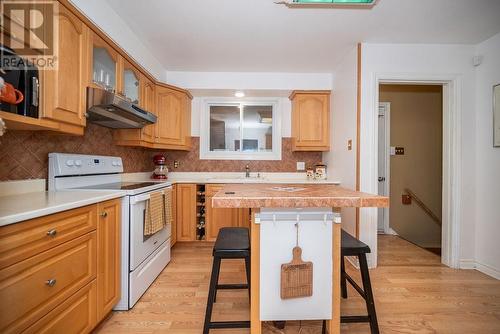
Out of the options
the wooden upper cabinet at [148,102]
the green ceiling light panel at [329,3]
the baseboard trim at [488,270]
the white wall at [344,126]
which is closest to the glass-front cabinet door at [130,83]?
the wooden upper cabinet at [148,102]

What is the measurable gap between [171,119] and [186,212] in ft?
4.27

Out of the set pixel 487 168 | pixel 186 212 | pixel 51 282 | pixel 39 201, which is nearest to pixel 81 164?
pixel 39 201

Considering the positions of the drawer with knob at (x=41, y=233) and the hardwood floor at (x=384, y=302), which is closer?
the drawer with knob at (x=41, y=233)

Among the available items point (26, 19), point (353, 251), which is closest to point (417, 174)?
point (353, 251)

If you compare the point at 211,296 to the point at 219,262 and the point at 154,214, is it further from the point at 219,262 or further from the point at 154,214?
the point at 154,214

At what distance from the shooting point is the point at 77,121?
1.56 metres

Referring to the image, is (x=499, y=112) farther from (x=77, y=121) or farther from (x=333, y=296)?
(x=77, y=121)

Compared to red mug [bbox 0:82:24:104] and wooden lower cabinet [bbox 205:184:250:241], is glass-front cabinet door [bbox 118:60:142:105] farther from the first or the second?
wooden lower cabinet [bbox 205:184:250:241]

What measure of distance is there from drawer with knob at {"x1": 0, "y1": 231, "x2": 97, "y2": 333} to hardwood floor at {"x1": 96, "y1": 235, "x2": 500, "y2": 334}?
1.95ft

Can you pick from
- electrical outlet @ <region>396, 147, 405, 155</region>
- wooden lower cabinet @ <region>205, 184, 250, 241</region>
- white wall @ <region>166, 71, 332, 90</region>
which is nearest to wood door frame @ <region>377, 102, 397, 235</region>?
electrical outlet @ <region>396, 147, 405, 155</region>

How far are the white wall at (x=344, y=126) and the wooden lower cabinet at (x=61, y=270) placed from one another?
2.37 meters

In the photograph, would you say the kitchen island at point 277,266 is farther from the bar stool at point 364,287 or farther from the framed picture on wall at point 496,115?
the framed picture on wall at point 496,115

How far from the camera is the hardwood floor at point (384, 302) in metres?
1.56

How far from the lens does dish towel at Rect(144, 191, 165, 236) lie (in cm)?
192
